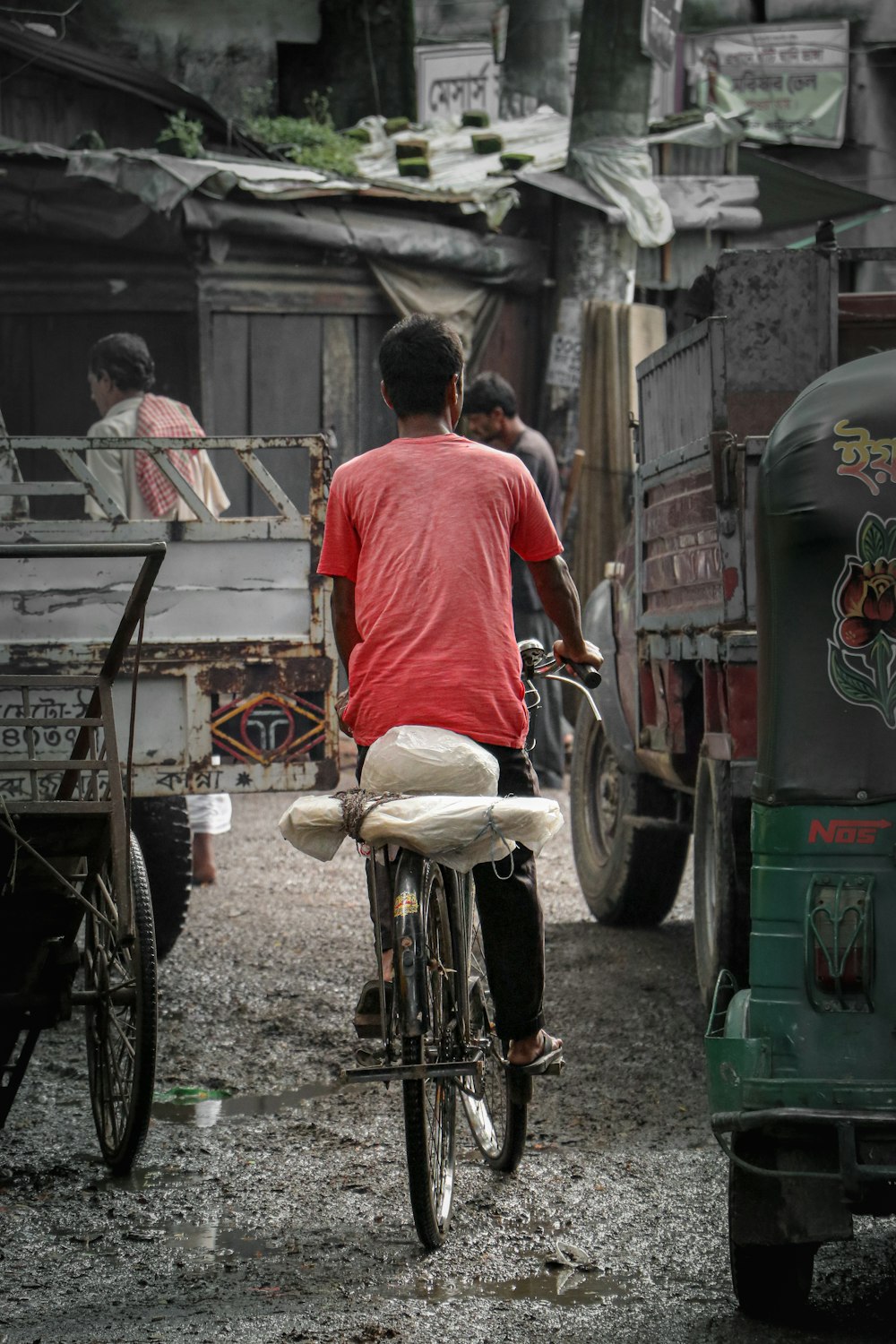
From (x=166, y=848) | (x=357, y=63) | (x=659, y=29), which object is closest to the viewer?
(x=166, y=848)

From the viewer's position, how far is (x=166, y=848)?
664 cm

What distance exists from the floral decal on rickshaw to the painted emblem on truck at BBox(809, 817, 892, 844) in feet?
0.62

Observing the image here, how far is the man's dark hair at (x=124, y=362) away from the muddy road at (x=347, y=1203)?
2.51 meters

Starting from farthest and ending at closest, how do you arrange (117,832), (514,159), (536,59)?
(536,59)
(514,159)
(117,832)

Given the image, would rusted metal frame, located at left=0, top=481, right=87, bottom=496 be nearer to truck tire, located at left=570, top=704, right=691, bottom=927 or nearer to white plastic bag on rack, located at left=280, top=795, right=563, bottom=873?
truck tire, located at left=570, top=704, right=691, bottom=927

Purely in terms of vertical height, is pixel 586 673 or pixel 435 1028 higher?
pixel 586 673

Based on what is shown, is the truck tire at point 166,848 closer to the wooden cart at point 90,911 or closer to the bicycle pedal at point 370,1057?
the wooden cart at point 90,911

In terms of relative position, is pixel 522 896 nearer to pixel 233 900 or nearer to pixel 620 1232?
pixel 620 1232

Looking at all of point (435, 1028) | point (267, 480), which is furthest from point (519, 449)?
point (435, 1028)

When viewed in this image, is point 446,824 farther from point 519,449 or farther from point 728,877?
point 519,449

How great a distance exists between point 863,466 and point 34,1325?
7.45 ft

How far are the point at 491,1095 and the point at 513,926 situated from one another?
2.57ft

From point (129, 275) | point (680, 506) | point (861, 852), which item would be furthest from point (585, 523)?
point (861, 852)

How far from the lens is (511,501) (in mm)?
4133
